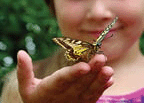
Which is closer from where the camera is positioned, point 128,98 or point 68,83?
point 68,83

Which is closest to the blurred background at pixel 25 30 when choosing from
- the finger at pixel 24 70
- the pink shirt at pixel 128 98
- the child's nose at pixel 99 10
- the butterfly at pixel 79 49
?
the pink shirt at pixel 128 98

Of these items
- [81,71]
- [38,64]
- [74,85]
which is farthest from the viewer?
[38,64]

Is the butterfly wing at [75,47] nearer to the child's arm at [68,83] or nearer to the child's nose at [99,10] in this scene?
the child's arm at [68,83]

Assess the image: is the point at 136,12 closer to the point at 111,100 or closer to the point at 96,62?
the point at 111,100

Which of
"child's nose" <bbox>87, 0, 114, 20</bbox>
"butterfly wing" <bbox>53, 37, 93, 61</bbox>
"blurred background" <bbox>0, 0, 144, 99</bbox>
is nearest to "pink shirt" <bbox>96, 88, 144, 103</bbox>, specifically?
"child's nose" <bbox>87, 0, 114, 20</bbox>

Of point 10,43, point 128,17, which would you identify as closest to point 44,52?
point 10,43

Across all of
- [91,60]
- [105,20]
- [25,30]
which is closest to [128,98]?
[105,20]

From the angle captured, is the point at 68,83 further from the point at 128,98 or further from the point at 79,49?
the point at 128,98
